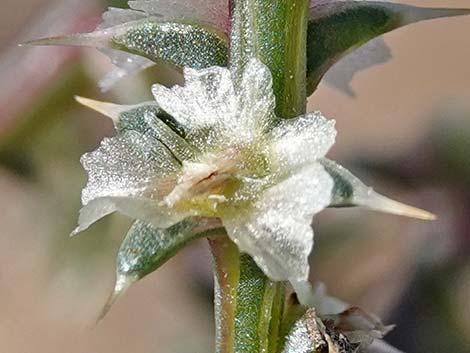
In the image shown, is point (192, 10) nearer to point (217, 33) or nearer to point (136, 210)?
point (217, 33)

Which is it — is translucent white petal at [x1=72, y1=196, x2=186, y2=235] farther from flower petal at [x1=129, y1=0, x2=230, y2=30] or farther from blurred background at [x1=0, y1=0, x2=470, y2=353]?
blurred background at [x1=0, y1=0, x2=470, y2=353]

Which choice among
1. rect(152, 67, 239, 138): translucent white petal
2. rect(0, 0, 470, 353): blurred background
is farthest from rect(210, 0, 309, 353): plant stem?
rect(0, 0, 470, 353): blurred background

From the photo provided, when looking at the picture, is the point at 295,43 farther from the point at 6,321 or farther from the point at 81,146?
the point at 6,321

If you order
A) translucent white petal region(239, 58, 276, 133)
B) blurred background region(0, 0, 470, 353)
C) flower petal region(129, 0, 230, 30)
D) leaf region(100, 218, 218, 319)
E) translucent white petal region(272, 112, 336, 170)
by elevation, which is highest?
flower petal region(129, 0, 230, 30)

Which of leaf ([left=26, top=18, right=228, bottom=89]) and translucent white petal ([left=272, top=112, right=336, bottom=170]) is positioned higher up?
leaf ([left=26, top=18, right=228, bottom=89])

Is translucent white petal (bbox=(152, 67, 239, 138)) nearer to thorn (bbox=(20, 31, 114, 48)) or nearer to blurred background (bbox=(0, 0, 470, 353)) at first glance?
thorn (bbox=(20, 31, 114, 48))

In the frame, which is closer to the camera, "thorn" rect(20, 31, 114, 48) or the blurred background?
"thorn" rect(20, 31, 114, 48)
